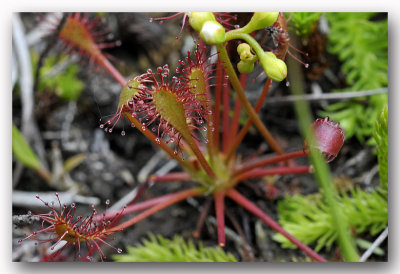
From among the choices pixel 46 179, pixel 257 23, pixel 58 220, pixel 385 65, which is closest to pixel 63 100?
pixel 46 179

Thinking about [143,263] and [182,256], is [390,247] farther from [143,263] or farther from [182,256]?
[143,263]

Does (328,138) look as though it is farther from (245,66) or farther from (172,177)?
(172,177)

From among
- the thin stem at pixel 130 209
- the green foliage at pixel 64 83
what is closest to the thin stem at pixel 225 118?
the thin stem at pixel 130 209

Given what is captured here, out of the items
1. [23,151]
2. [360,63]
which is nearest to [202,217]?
[23,151]

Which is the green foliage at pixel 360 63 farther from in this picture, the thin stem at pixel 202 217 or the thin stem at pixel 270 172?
the thin stem at pixel 202 217

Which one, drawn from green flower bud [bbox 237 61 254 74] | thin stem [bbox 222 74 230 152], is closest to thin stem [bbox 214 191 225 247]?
thin stem [bbox 222 74 230 152]

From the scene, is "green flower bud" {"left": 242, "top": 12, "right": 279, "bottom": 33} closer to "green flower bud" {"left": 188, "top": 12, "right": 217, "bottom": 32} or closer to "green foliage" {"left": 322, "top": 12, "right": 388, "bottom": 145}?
"green flower bud" {"left": 188, "top": 12, "right": 217, "bottom": 32}
